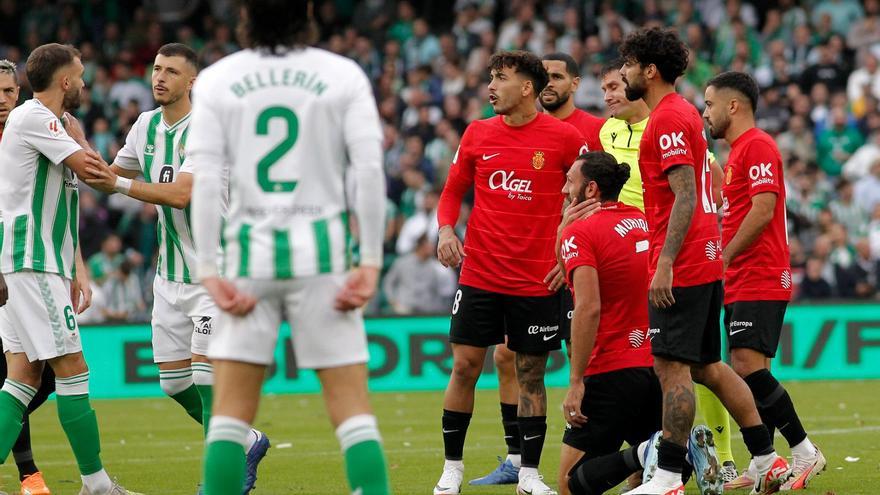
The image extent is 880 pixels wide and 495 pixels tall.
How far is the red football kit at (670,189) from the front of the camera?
24.4ft

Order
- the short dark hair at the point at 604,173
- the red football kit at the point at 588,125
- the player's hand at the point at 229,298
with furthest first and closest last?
the red football kit at the point at 588,125, the short dark hair at the point at 604,173, the player's hand at the point at 229,298

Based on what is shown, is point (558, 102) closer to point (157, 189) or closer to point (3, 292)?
point (157, 189)

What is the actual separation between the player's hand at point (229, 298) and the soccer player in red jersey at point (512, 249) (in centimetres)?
311

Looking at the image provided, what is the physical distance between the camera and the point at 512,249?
8.59 meters

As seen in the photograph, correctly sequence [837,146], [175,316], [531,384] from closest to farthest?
[175,316], [531,384], [837,146]

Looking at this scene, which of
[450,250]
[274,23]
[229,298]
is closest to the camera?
[229,298]

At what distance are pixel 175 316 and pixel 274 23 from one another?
124 inches

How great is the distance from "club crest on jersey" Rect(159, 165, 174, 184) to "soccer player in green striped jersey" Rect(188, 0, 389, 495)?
2.69m

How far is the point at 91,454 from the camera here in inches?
318

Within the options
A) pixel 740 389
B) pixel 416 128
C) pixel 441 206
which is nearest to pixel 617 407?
pixel 740 389

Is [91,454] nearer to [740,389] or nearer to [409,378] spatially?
[740,389]

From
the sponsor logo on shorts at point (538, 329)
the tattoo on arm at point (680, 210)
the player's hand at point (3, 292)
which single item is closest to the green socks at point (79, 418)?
the player's hand at point (3, 292)

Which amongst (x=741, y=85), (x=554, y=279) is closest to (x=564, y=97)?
(x=741, y=85)

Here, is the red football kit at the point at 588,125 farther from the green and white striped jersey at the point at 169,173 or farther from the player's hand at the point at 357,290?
the player's hand at the point at 357,290
